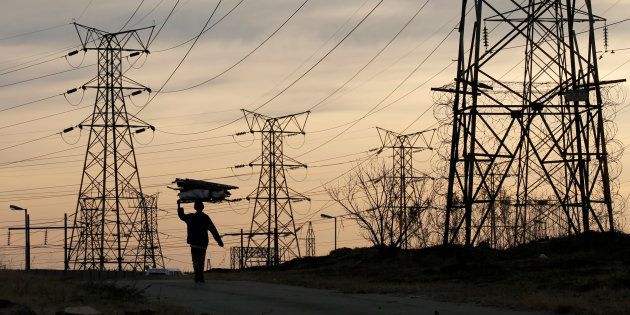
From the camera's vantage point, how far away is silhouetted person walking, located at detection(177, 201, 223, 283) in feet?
82.4

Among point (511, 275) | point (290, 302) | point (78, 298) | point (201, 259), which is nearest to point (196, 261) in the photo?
point (201, 259)

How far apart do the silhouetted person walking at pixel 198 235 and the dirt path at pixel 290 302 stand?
109 cm

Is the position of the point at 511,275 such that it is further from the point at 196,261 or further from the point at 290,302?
the point at 196,261

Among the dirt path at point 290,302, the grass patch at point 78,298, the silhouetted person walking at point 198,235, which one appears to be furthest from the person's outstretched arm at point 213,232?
the grass patch at point 78,298

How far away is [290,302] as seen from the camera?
1942cm

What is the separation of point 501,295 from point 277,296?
4231 millimetres

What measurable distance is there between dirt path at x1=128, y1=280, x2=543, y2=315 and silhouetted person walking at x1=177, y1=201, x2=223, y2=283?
1.09 meters

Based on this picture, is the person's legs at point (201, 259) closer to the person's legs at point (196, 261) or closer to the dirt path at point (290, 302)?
the person's legs at point (196, 261)

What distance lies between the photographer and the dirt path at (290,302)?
1750cm

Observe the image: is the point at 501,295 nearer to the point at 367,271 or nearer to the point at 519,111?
the point at 367,271

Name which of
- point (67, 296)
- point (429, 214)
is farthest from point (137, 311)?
point (429, 214)

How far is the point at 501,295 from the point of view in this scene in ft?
67.2

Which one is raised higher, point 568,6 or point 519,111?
point 568,6

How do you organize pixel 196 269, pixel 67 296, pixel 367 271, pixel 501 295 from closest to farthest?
pixel 67 296 → pixel 501 295 → pixel 196 269 → pixel 367 271
